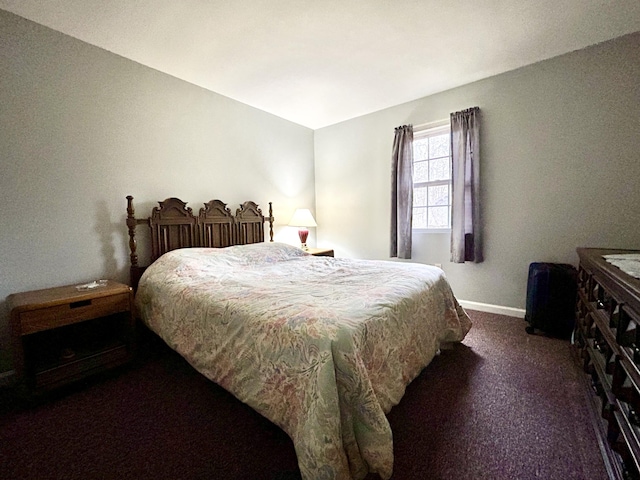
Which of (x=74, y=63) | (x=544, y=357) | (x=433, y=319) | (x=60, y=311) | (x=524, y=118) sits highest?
(x=74, y=63)

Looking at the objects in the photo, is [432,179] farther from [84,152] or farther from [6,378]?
[6,378]

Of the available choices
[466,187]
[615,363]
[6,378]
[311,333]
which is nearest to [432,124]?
[466,187]

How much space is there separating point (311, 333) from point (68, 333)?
2112 millimetres

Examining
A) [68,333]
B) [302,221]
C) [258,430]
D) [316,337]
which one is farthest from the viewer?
[302,221]

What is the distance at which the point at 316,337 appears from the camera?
1.00 metres

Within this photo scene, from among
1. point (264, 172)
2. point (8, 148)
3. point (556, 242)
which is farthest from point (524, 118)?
point (8, 148)

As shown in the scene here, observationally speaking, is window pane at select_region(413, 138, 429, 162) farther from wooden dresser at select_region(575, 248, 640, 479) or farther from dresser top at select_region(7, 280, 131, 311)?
dresser top at select_region(7, 280, 131, 311)

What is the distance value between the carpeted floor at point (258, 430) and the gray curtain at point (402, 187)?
5.56 feet

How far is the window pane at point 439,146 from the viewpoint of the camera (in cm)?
318

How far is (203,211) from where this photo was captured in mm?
2805

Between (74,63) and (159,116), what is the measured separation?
0.63 m

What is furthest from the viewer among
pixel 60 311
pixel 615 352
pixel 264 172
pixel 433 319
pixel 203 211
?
pixel 264 172

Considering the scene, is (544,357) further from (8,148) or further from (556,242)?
(8,148)

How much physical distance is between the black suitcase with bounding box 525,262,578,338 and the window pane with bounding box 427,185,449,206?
1.21 meters
